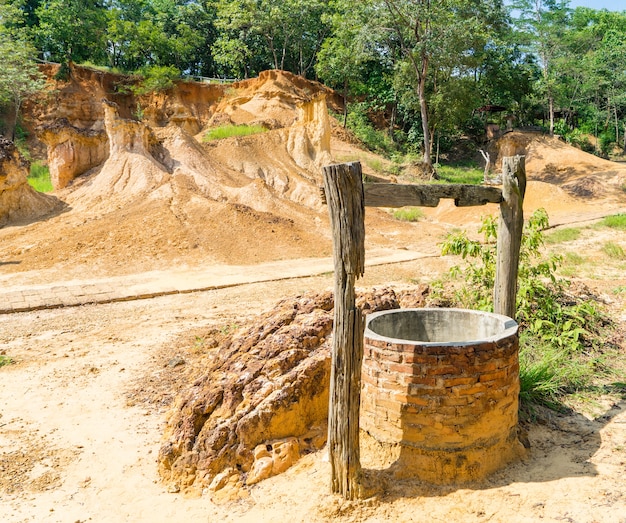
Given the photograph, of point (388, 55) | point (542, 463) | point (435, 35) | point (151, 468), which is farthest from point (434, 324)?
point (388, 55)

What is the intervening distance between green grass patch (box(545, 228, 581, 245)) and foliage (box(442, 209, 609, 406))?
7.01 meters

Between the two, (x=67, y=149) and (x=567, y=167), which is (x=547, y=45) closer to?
(x=567, y=167)

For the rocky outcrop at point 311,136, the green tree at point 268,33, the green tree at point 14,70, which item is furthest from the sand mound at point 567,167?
the green tree at point 14,70

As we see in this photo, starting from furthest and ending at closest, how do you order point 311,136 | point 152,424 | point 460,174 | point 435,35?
point 460,174
point 435,35
point 311,136
point 152,424

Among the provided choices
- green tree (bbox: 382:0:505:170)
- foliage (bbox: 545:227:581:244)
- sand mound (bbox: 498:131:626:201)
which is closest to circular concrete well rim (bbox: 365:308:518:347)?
foliage (bbox: 545:227:581:244)

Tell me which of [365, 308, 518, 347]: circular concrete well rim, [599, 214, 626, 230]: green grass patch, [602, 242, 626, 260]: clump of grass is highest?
[365, 308, 518, 347]: circular concrete well rim

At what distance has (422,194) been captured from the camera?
153 inches

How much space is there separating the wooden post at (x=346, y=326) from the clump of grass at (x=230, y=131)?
1886 centimetres

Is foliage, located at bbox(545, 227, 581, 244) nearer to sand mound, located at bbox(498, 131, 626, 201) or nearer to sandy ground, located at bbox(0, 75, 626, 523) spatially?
sandy ground, located at bbox(0, 75, 626, 523)

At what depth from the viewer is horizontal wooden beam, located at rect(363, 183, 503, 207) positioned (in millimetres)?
3639

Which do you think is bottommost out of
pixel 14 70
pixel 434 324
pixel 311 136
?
pixel 434 324

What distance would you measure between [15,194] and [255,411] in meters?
14.8

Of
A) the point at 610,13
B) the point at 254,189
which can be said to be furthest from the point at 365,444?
the point at 610,13

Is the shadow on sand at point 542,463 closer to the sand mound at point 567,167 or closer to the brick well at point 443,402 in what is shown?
the brick well at point 443,402
